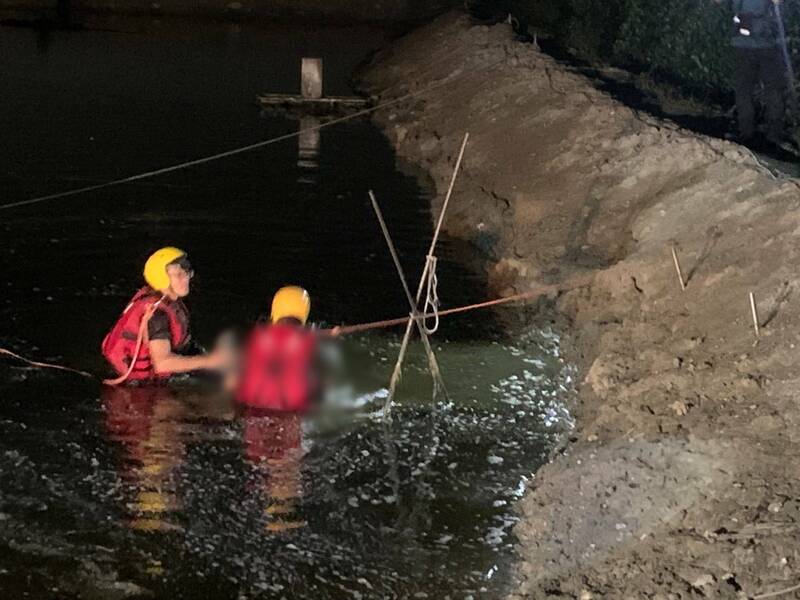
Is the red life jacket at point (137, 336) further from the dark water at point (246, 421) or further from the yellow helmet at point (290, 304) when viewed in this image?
the yellow helmet at point (290, 304)

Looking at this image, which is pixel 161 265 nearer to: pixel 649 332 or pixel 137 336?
pixel 137 336

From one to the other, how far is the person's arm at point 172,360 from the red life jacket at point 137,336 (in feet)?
0.43

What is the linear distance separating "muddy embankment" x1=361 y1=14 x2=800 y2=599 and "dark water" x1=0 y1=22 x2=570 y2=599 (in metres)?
0.45

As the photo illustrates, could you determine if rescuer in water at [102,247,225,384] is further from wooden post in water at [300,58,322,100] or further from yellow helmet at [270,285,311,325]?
wooden post in water at [300,58,322,100]

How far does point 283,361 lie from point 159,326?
0.89 m

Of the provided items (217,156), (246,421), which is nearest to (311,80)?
(217,156)

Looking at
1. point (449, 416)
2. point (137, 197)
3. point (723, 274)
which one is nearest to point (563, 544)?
point (449, 416)

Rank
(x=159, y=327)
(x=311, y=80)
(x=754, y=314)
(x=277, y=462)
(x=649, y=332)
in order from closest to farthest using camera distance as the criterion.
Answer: (x=277, y=462) < (x=754, y=314) < (x=159, y=327) < (x=649, y=332) < (x=311, y=80)

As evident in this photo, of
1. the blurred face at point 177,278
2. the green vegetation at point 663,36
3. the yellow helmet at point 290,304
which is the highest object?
the green vegetation at point 663,36

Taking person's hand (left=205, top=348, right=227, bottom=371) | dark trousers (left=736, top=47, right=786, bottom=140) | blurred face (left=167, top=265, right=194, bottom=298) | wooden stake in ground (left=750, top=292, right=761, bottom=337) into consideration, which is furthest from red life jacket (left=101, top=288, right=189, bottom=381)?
dark trousers (left=736, top=47, right=786, bottom=140)

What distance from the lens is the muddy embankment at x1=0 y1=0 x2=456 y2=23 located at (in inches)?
1411

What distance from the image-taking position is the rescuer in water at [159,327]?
804 centimetres

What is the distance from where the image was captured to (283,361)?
8.16 metres

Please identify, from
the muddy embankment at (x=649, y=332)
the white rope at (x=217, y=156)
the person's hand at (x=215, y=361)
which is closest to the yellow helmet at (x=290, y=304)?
the person's hand at (x=215, y=361)
